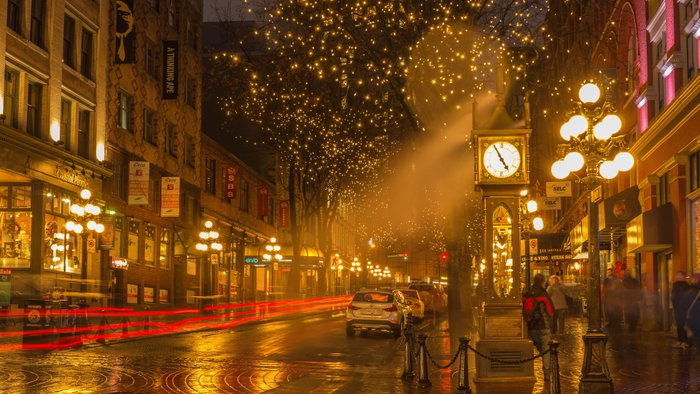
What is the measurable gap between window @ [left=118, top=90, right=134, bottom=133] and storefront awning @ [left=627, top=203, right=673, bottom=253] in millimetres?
21558

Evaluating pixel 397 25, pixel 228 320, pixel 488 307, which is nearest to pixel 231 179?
pixel 228 320

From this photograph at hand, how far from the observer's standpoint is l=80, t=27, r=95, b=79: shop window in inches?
1364

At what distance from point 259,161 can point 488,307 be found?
166 ft

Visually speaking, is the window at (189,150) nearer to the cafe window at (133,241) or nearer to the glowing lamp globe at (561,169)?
the cafe window at (133,241)

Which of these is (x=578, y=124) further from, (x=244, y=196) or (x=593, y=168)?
(x=244, y=196)

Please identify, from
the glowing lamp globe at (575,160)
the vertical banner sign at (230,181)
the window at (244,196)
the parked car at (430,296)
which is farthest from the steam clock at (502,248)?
the window at (244,196)

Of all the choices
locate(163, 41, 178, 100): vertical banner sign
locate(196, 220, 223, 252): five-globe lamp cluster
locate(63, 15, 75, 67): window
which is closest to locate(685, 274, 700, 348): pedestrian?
locate(63, 15, 75, 67): window

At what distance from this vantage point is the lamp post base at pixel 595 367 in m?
11.6

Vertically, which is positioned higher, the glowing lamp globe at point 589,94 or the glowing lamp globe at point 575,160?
the glowing lamp globe at point 589,94

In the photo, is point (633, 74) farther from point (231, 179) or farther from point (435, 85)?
point (231, 179)

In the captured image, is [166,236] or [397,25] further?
[166,236]

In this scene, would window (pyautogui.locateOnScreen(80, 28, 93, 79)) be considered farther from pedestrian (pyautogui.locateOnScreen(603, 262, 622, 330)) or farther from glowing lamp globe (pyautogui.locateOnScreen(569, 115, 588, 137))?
glowing lamp globe (pyautogui.locateOnScreen(569, 115, 588, 137))

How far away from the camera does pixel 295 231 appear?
5300 centimetres

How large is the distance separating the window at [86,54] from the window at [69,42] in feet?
2.63
